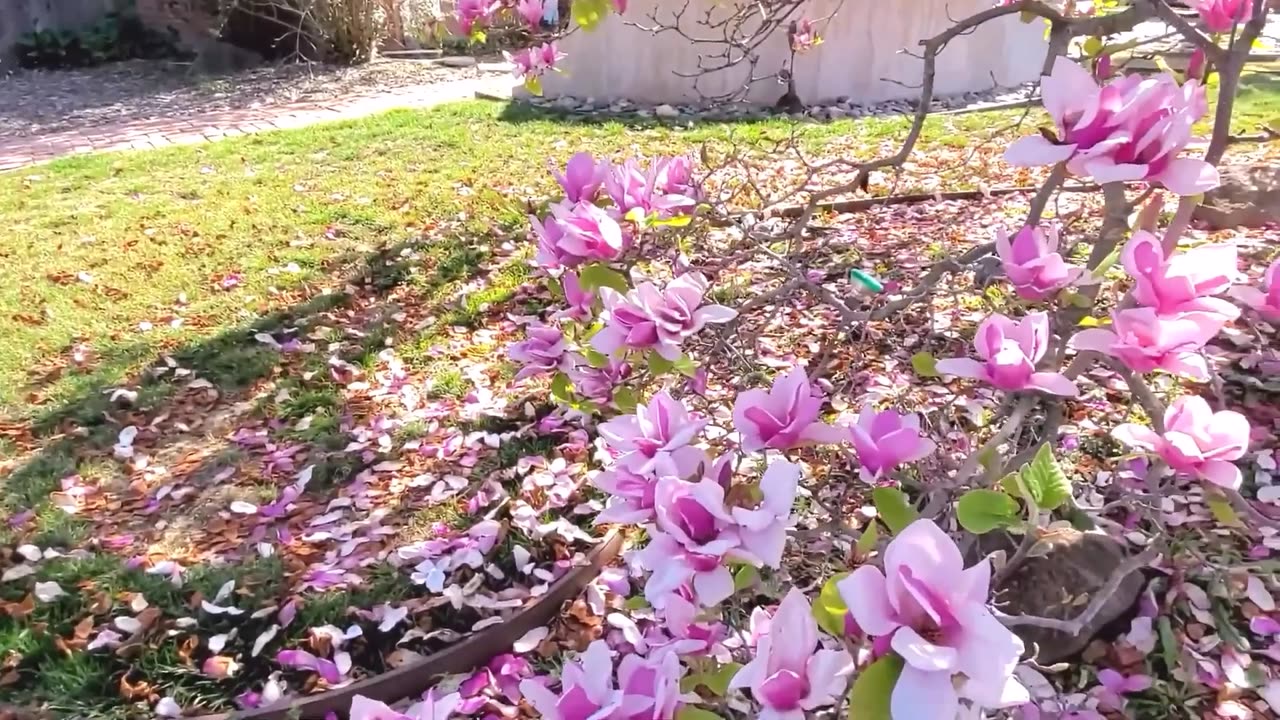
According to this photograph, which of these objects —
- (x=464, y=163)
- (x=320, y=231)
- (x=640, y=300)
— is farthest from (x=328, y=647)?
(x=464, y=163)

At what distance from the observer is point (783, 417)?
101cm

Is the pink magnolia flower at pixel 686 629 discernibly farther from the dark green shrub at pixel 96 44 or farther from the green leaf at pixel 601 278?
the dark green shrub at pixel 96 44

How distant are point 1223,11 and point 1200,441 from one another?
0.73 meters

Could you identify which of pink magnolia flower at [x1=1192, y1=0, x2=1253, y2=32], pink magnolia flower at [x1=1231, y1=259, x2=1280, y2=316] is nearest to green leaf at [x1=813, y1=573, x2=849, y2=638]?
pink magnolia flower at [x1=1231, y1=259, x2=1280, y2=316]

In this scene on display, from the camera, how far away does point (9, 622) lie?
1.97 m

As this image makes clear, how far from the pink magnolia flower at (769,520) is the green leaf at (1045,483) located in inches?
8.4

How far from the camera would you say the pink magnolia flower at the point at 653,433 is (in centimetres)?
98

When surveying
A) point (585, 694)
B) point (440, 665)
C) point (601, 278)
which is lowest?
point (440, 665)

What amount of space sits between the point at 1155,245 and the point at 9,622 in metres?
2.21

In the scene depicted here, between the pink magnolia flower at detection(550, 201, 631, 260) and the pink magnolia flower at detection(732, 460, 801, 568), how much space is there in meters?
0.52

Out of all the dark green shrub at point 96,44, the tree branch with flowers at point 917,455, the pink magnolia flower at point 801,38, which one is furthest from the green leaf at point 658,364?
the dark green shrub at point 96,44

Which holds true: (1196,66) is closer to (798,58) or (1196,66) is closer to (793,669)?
(793,669)

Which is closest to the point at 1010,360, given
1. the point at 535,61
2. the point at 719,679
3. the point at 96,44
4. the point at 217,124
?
the point at 719,679

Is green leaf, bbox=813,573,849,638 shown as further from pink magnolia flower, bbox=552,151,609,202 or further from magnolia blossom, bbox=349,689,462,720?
pink magnolia flower, bbox=552,151,609,202
